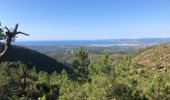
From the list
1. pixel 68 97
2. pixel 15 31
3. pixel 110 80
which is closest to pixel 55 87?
pixel 68 97

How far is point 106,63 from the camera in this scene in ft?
190

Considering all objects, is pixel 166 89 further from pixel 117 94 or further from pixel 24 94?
pixel 24 94

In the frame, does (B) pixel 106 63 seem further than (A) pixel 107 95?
Yes

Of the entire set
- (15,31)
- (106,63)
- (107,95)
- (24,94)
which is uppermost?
(15,31)

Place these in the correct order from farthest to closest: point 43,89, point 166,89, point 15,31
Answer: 1. point 43,89
2. point 166,89
3. point 15,31

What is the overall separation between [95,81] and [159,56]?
119125 millimetres

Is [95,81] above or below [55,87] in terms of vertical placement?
above

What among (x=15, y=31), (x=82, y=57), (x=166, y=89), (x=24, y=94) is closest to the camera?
(x=15, y=31)

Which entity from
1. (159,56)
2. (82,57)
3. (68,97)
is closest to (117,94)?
(68,97)

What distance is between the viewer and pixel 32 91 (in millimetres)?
82375

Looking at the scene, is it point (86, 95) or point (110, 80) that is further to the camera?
point (86, 95)

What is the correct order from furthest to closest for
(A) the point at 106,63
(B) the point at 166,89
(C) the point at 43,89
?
(C) the point at 43,89
(A) the point at 106,63
(B) the point at 166,89

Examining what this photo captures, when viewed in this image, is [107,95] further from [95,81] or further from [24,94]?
[24,94]

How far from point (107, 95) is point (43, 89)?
38.2 meters
